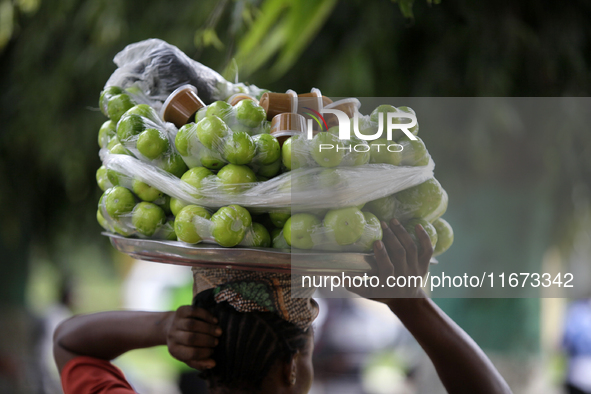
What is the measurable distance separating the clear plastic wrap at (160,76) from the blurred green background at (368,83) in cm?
29

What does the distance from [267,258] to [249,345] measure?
0.78 feet

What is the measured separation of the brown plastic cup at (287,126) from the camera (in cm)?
76

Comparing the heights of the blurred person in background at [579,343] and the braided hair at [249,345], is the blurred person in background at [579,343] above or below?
below

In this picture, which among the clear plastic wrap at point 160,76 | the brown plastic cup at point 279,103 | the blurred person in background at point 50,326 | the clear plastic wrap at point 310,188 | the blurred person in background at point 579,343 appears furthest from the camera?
the blurred person in background at point 50,326

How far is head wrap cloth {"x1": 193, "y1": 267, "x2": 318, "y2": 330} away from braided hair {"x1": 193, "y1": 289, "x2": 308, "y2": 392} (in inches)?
0.5

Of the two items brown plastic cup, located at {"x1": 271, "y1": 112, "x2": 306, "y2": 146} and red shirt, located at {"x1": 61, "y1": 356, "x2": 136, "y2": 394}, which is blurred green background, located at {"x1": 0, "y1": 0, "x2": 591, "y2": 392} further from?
red shirt, located at {"x1": 61, "y1": 356, "x2": 136, "y2": 394}

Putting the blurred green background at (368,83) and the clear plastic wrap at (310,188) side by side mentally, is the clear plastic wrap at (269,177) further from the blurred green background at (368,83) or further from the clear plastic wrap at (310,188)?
the blurred green background at (368,83)

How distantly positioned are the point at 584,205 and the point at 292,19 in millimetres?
2534

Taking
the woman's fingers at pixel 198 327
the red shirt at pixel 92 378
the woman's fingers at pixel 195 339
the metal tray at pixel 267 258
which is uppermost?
the metal tray at pixel 267 258

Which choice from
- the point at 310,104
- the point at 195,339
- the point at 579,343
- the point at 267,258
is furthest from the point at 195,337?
the point at 579,343

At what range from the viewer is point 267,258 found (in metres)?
0.73

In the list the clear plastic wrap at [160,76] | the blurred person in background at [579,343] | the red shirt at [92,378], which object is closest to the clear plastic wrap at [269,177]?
the clear plastic wrap at [160,76]

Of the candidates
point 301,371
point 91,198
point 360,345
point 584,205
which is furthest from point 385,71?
point 360,345

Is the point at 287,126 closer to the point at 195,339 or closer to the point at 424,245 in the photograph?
the point at 424,245
